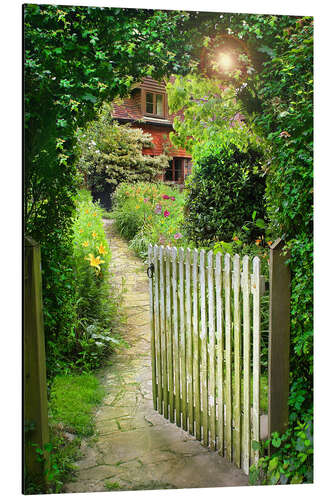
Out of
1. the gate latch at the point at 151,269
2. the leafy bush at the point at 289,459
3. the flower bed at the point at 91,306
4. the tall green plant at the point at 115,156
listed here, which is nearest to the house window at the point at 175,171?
the tall green plant at the point at 115,156

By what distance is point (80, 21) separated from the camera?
7.13ft

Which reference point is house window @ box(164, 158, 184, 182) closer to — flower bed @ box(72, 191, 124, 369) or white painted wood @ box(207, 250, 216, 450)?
flower bed @ box(72, 191, 124, 369)

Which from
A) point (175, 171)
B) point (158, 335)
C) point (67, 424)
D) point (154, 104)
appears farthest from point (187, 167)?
point (67, 424)

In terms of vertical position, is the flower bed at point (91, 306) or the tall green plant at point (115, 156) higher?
the tall green plant at point (115, 156)

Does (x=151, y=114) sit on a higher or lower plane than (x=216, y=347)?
higher

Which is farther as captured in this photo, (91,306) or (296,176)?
(91,306)

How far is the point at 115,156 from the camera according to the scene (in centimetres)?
379

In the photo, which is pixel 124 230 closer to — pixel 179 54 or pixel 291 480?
pixel 179 54

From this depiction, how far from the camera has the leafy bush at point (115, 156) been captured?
347 centimetres

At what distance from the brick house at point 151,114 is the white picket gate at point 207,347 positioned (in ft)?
3.61

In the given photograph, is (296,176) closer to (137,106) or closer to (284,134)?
(284,134)

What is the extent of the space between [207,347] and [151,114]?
6.40ft

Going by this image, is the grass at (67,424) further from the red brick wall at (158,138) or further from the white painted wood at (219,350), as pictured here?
the red brick wall at (158,138)

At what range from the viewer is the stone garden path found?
90.9 inches
